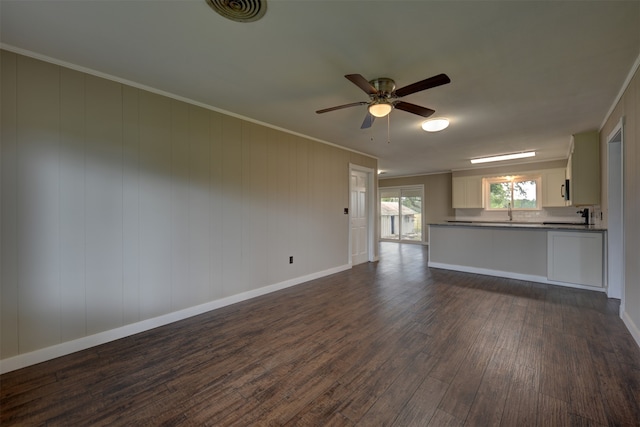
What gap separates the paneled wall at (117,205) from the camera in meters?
2.09

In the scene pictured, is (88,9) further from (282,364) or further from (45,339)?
(282,364)

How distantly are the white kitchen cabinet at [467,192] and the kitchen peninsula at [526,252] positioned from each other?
271cm

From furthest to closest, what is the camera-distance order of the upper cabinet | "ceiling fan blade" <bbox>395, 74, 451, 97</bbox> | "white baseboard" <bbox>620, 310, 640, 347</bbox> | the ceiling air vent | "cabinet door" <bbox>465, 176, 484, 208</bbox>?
1. "cabinet door" <bbox>465, 176, 484, 208</bbox>
2. the upper cabinet
3. "white baseboard" <bbox>620, 310, 640, 347</bbox>
4. "ceiling fan blade" <bbox>395, 74, 451, 97</bbox>
5. the ceiling air vent

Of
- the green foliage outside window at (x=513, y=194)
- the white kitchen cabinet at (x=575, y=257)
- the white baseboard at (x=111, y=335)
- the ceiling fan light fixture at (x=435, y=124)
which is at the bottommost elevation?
the white baseboard at (x=111, y=335)

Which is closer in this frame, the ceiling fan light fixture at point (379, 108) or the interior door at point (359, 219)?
the ceiling fan light fixture at point (379, 108)

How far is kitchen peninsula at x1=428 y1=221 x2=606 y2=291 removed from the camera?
13.0ft

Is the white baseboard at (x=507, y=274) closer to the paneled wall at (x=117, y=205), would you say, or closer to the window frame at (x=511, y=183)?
the window frame at (x=511, y=183)

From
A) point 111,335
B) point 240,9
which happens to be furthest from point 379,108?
point 111,335

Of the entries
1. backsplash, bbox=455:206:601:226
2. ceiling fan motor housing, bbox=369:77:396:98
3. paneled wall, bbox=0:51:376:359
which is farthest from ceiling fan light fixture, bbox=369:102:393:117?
backsplash, bbox=455:206:601:226

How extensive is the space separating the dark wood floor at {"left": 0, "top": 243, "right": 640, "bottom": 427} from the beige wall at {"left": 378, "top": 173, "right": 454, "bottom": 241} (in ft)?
17.4

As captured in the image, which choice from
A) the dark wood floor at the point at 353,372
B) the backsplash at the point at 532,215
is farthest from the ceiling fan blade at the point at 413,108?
the backsplash at the point at 532,215

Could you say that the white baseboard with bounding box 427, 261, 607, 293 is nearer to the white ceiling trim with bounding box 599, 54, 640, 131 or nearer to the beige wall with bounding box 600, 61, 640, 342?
the beige wall with bounding box 600, 61, 640, 342

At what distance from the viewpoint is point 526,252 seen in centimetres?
455

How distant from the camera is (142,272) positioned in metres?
2.69
